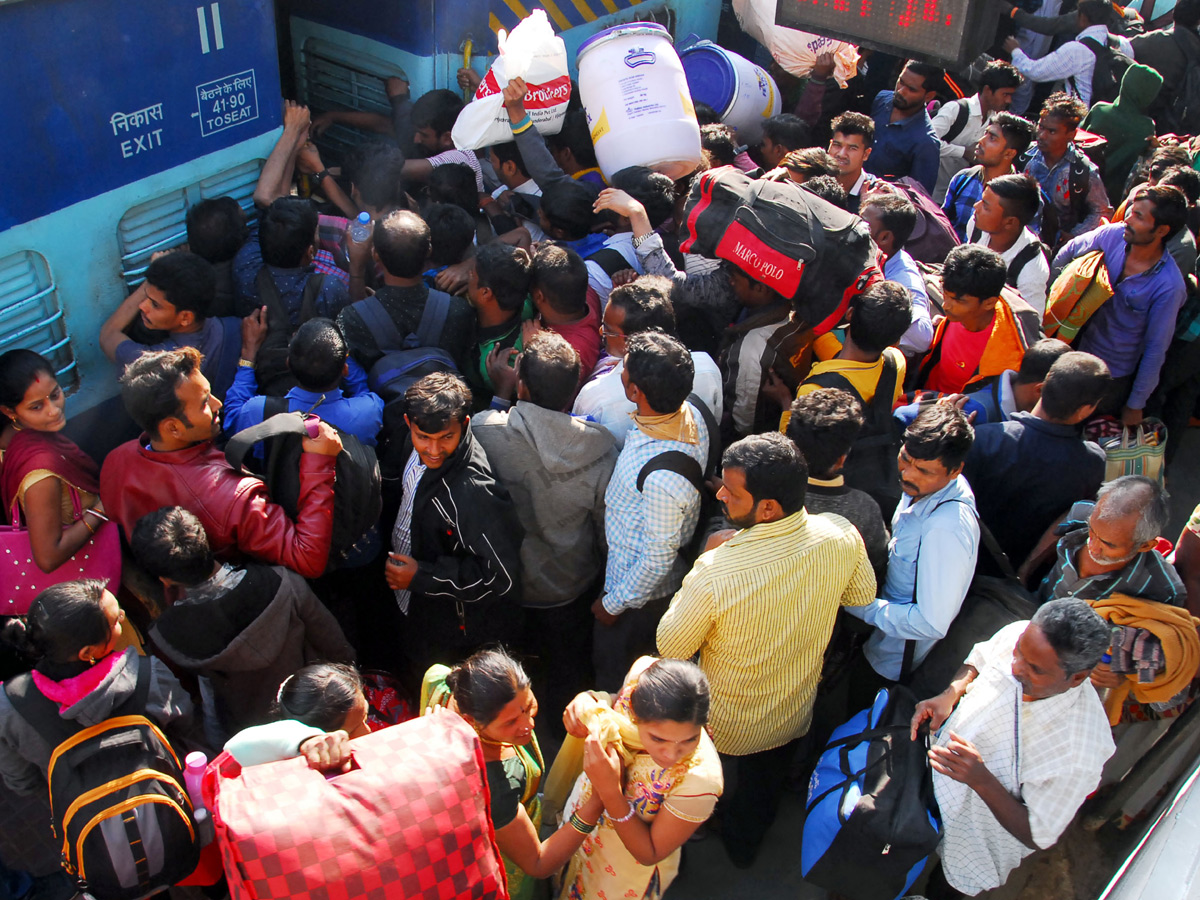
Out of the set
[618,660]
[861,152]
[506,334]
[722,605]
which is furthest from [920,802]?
[861,152]

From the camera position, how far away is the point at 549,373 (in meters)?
2.62

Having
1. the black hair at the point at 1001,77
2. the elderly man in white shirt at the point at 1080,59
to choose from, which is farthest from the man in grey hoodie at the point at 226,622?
the elderly man in white shirt at the point at 1080,59

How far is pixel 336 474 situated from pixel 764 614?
1.27 metres

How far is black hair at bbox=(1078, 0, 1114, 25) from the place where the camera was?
6.17m

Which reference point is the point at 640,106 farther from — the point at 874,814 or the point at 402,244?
the point at 874,814

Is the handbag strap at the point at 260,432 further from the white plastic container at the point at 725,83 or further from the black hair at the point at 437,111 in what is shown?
the white plastic container at the point at 725,83

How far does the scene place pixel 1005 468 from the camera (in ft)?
9.14

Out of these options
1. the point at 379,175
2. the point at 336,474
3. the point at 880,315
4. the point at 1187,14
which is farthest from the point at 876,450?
the point at 1187,14

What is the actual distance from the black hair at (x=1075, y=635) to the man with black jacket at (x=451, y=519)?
142cm

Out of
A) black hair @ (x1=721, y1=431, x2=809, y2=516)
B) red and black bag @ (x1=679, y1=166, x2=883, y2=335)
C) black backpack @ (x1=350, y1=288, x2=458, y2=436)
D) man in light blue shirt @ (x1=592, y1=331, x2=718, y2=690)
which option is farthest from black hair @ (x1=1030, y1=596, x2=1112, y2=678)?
black backpack @ (x1=350, y1=288, x2=458, y2=436)

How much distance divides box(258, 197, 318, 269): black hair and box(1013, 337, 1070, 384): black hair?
2.58 meters

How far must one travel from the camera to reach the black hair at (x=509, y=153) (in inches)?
161

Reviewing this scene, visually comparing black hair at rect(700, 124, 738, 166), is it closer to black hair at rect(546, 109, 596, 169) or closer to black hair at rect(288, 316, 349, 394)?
black hair at rect(546, 109, 596, 169)

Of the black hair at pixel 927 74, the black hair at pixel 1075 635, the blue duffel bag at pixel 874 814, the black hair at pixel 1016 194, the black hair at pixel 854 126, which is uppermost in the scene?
the black hair at pixel 927 74
